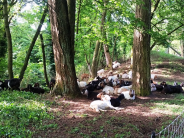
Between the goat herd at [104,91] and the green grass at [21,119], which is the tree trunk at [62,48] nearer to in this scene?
the goat herd at [104,91]

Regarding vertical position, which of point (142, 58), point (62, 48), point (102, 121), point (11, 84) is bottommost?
point (102, 121)

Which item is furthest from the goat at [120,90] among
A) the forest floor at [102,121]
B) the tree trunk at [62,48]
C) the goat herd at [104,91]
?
the tree trunk at [62,48]

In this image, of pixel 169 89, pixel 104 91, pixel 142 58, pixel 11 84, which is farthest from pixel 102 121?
pixel 11 84

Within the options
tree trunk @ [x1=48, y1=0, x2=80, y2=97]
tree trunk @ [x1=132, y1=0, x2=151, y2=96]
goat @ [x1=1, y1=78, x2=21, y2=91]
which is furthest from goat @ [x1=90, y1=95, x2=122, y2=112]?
goat @ [x1=1, y1=78, x2=21, y2=91]

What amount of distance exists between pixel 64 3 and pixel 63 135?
15.4ft

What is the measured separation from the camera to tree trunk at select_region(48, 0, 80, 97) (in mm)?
5969

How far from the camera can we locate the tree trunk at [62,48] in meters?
5.97

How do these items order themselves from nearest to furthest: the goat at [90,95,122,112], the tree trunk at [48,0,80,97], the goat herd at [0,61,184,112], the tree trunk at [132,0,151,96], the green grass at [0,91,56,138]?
the green grass at [0,91,56,138], the goat at [90,95,122,112], the goat herd at [0,61,184,112], the tree trunk at [48,0,80,97], the tree trunk at [132,0,151,96]

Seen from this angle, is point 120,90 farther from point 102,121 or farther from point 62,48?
point 102,121

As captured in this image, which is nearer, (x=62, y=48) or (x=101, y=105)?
(x=101, y=105)

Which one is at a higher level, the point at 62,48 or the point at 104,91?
the point at 62,48

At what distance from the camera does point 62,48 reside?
19.9ft

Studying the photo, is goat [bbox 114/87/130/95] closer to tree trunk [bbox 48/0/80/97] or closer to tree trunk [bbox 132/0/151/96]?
tree trunk [bbox 132/0/151/96]

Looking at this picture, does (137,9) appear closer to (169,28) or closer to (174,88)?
(174,88)
